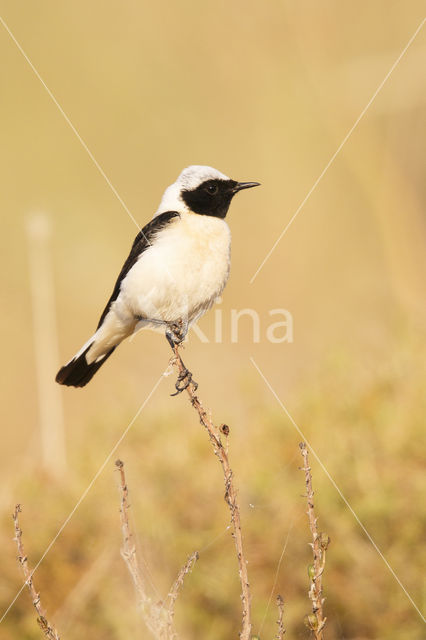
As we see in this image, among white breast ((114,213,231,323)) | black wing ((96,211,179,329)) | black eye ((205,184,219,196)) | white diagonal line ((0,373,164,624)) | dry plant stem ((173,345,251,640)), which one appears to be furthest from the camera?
black eye ((205,184,219,196))

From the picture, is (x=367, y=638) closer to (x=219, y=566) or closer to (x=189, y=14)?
(x=219, y=566)

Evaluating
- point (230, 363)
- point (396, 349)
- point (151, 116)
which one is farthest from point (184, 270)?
point (151, 116)

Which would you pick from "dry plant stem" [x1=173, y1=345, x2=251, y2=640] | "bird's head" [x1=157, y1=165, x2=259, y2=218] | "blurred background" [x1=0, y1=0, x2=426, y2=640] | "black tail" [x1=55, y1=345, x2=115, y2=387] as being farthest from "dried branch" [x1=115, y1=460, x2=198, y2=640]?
"bird's head" [x1=157, y1=165, x2=259, y2=218]

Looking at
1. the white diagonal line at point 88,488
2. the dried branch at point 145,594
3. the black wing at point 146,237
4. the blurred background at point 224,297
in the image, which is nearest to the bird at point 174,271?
the black wing at point 146,237

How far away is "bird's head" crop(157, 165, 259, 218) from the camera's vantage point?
3268 millimetres

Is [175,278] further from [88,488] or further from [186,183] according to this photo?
[88,488]

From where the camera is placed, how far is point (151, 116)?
21.3 ft

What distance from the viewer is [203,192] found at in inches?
130

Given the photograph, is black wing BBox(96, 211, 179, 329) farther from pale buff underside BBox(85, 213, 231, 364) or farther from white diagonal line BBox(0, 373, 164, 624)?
white diagonal line BBox(0, 373, 164, 624)

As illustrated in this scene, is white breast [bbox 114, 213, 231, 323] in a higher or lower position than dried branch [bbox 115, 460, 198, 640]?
higher

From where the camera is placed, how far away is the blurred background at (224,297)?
3.02m

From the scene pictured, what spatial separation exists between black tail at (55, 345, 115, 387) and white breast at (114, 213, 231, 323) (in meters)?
0.32

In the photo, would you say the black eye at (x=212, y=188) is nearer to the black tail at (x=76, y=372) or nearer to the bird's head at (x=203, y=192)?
the bird's head at (x=203, y=192)

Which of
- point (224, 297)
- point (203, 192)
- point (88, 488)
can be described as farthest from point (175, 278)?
point (224, 297)
